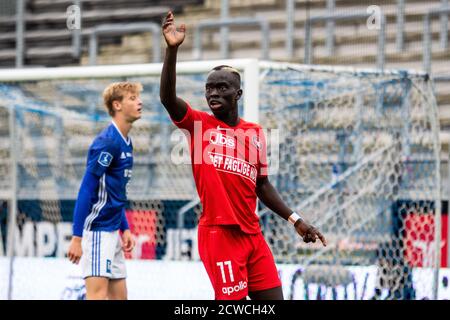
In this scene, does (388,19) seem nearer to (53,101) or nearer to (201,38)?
A: (201,38)

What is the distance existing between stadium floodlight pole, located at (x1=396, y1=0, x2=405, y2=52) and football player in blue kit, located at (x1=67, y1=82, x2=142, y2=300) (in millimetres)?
5890

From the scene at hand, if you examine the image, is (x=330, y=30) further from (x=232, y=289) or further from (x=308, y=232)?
(x=232, y=289)

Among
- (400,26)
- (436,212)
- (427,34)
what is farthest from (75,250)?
(400,26)

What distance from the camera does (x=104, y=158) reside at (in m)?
6.77

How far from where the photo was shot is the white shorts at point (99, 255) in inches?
269

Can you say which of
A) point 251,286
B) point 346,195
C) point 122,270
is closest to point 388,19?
point 346,195

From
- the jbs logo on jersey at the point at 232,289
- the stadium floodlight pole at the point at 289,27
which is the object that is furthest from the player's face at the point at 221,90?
the stadium floodlight pole at the point at 289,27

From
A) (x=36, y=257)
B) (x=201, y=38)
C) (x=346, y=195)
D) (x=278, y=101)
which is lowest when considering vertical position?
(x=36, y=257)

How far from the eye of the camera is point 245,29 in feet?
44.1

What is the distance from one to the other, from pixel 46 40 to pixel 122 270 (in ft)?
26.9

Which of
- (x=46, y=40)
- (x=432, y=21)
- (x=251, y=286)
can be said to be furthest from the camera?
(x=46, y=40)

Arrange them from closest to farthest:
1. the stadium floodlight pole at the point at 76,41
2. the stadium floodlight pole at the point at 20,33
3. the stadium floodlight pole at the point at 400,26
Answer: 1. the stadium floodlight pole at the point at 400,26
2. the stadium floodlight pole at the point at 76,41
3. the stadium floodlight pole at the point at 20,33

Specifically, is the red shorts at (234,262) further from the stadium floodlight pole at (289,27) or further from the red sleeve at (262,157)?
the stadium floodlight pole at (289,27)

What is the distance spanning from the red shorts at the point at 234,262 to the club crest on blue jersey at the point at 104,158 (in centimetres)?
147
